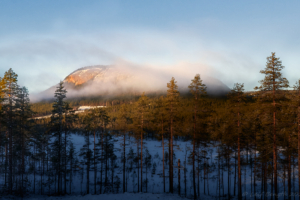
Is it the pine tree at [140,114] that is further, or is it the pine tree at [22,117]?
the pine tree at [140,114]

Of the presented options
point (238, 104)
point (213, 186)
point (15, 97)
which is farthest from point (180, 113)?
point (213, 186)

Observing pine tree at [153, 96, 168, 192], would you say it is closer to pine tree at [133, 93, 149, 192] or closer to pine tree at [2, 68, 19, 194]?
pine tree at [133, 93, 149, 192]

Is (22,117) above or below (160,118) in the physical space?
above

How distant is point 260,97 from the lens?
714 inches

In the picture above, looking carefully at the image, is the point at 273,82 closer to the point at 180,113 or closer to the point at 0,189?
the point at 180,113

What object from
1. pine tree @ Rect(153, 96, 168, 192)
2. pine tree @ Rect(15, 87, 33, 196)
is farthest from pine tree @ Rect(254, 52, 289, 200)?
pine tree @ Rect(15, 87, 33, 196)

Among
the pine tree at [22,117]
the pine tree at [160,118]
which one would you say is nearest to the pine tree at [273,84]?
the pine tree at [160,118]

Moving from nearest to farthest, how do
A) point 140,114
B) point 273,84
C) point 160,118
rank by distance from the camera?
1. point 273,84
2. point 160,118
3. point 140,114

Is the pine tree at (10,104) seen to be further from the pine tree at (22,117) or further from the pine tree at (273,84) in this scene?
the pine tree at (273,84)

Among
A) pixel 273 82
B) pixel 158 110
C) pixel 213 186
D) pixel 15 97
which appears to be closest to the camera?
pixel 273 82

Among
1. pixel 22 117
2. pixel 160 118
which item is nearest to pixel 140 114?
pixel 160 118

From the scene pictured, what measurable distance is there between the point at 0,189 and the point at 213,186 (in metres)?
41.3

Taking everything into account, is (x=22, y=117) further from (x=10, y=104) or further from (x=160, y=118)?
(x=160, y=118)

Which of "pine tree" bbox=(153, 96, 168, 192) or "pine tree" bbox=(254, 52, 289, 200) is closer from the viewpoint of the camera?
"pine tree" bbox=(254, 52, 289, 200)
